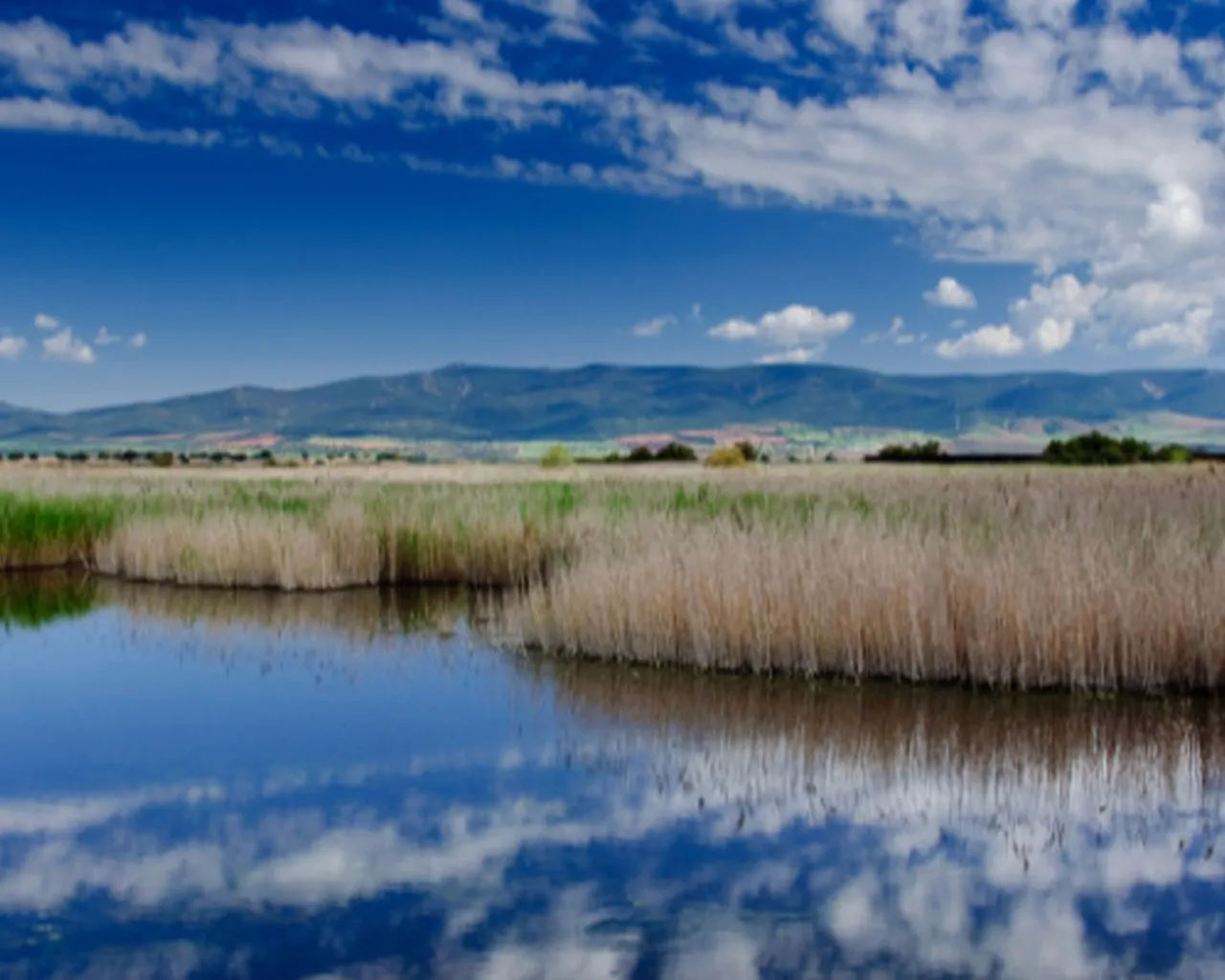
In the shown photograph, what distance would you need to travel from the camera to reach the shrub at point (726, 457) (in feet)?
144

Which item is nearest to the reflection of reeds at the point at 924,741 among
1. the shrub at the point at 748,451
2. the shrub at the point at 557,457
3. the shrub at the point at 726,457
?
the shrub at the point at 726,457

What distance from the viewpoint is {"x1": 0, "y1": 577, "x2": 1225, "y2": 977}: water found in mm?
4754

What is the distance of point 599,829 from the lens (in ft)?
19.7

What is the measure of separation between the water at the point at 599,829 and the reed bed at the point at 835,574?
39cm

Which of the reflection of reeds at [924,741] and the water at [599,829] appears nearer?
the water at [599,829]

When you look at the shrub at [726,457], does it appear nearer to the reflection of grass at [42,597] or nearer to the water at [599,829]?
the reflection of grass at [42,597]

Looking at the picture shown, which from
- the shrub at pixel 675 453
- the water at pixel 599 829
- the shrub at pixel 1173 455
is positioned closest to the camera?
the water at pixel 599 829

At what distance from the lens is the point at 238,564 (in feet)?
52.1

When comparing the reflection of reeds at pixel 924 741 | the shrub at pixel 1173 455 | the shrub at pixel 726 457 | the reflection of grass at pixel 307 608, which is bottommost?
the reflection of reeds at pixel 924 741

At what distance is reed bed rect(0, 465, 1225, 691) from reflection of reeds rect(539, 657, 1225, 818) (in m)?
0.29

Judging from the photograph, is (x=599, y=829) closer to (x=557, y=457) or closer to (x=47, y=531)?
(x=47, y=531)

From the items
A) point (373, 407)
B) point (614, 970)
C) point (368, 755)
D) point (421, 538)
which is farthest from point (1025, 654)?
point (373, 407)

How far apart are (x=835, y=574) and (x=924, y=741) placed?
6.92 ft

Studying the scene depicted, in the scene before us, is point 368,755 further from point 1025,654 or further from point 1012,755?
point 1025,654
